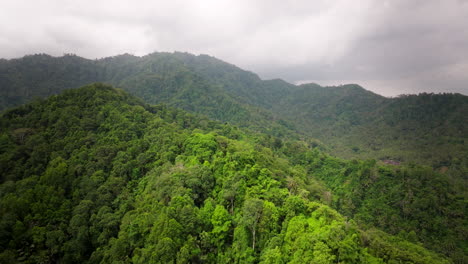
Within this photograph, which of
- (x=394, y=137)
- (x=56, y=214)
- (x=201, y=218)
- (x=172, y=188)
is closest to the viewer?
(x=201, y=218)

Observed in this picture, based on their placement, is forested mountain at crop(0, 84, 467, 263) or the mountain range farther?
the mountain range

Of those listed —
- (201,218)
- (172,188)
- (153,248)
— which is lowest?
(153,248)

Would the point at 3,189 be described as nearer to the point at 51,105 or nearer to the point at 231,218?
the point at 51,105

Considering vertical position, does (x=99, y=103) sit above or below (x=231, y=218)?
above

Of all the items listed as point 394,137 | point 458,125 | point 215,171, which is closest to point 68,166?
point 215,171

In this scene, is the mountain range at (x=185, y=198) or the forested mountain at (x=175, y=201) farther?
the mountain range at (x=185, y=198)

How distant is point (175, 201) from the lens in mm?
32906

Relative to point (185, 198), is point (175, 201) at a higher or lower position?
lower

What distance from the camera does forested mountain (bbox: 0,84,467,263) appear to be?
27.5 metres

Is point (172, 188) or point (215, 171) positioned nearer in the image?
point (172, 188)

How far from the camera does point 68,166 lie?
49.3 metres

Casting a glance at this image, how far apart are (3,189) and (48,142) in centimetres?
1588

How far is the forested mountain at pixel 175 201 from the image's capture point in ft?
90.2

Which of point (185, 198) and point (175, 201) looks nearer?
point (175, 201)
